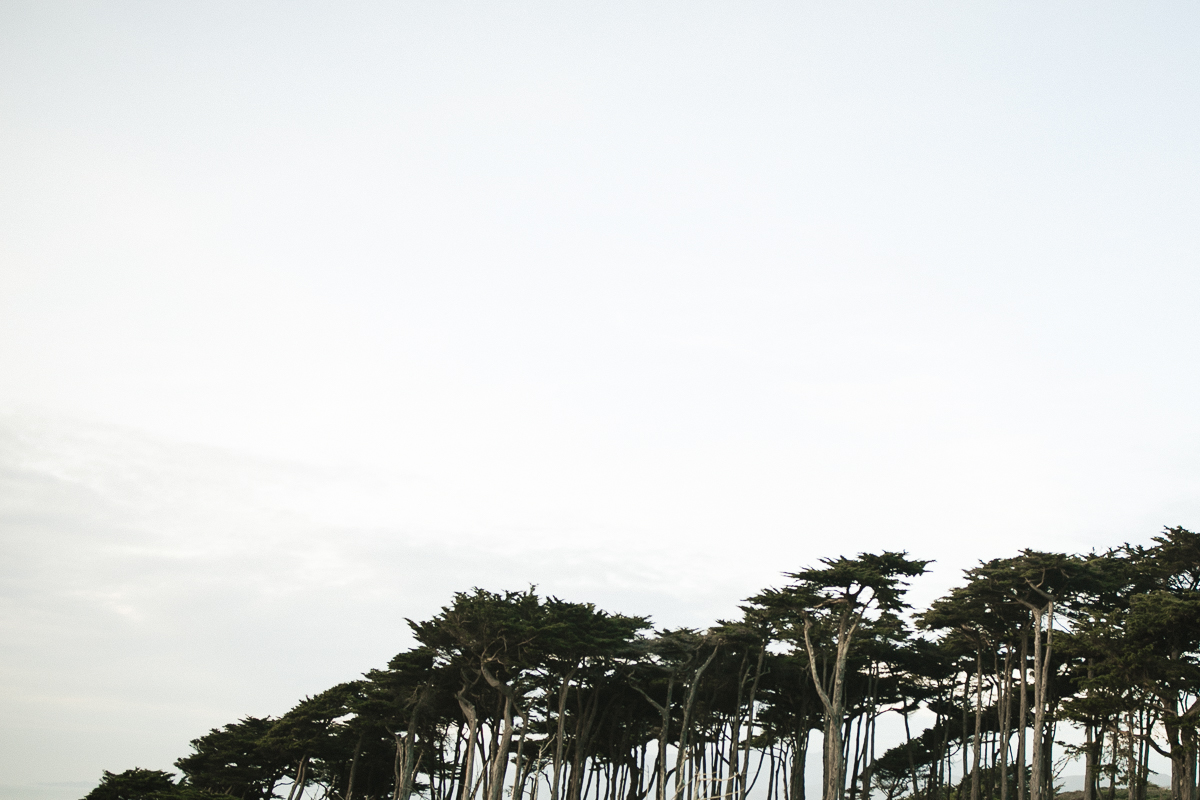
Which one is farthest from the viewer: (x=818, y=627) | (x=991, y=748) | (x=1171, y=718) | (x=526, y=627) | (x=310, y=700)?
(x=991, y=748)

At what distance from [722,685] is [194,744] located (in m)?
31.8

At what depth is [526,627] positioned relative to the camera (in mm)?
33219

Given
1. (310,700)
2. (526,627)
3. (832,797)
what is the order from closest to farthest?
(832,797)
(526,627)
(310,700)

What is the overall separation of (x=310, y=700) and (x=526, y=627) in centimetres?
1451

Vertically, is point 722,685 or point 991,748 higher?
point 722,685

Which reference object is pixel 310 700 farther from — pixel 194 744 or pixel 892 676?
pixel 892 676

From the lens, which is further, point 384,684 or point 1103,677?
point 384,684

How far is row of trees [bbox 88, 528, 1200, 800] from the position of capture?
2783 cm

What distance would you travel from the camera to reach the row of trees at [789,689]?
27828mm

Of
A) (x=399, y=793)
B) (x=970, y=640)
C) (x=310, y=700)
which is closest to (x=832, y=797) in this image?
(x=970, y=640)

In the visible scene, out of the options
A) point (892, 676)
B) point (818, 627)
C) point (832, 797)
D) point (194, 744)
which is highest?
point (818, 627)

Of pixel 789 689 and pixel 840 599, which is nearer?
pixel 840 599

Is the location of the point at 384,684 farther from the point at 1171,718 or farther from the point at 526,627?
the point at 1171,718

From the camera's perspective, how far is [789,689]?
42438 millimetres
